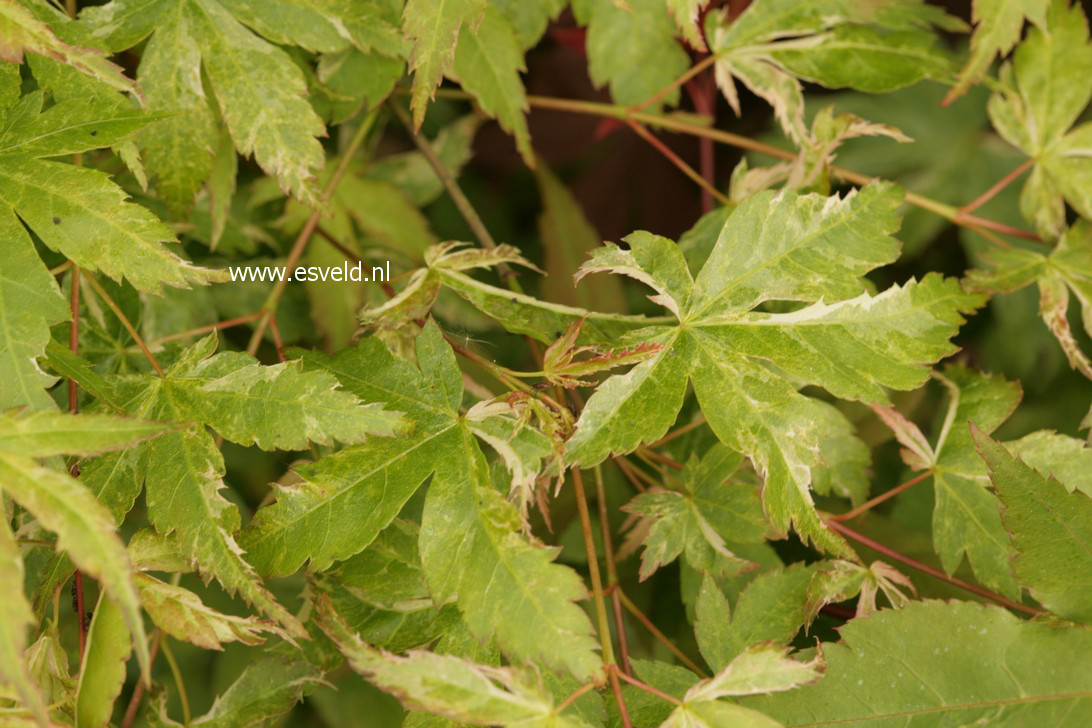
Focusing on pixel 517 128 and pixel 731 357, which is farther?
pixel 517 128

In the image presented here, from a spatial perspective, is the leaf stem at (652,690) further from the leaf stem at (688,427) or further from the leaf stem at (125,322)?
the leaf stem at (125,322)

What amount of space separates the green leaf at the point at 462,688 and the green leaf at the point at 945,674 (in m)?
0.24

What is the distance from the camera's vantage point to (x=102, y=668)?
71 cm

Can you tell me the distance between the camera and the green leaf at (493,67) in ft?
3.41

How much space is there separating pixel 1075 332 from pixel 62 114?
1677 mm

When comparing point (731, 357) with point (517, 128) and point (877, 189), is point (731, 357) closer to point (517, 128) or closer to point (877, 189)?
point (877, 189)

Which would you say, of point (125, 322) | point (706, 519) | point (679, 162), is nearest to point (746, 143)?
point (679, 162)

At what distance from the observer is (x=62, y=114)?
767 mm

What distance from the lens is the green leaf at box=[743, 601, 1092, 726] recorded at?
0.75 metres

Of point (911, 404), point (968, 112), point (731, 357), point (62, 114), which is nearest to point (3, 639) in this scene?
point (62, 114)

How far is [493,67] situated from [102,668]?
0.78 metres

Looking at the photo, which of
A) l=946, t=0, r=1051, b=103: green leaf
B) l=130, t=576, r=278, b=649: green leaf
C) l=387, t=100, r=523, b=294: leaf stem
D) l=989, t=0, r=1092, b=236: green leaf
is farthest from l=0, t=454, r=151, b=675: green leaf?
l=989, t=0, r=1092, b=236: green leaf

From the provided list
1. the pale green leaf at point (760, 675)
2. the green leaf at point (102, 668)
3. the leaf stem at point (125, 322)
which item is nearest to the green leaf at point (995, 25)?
the pale green leaf at point (760, 675)

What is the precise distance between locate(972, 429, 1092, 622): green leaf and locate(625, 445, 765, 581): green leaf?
0.24m
